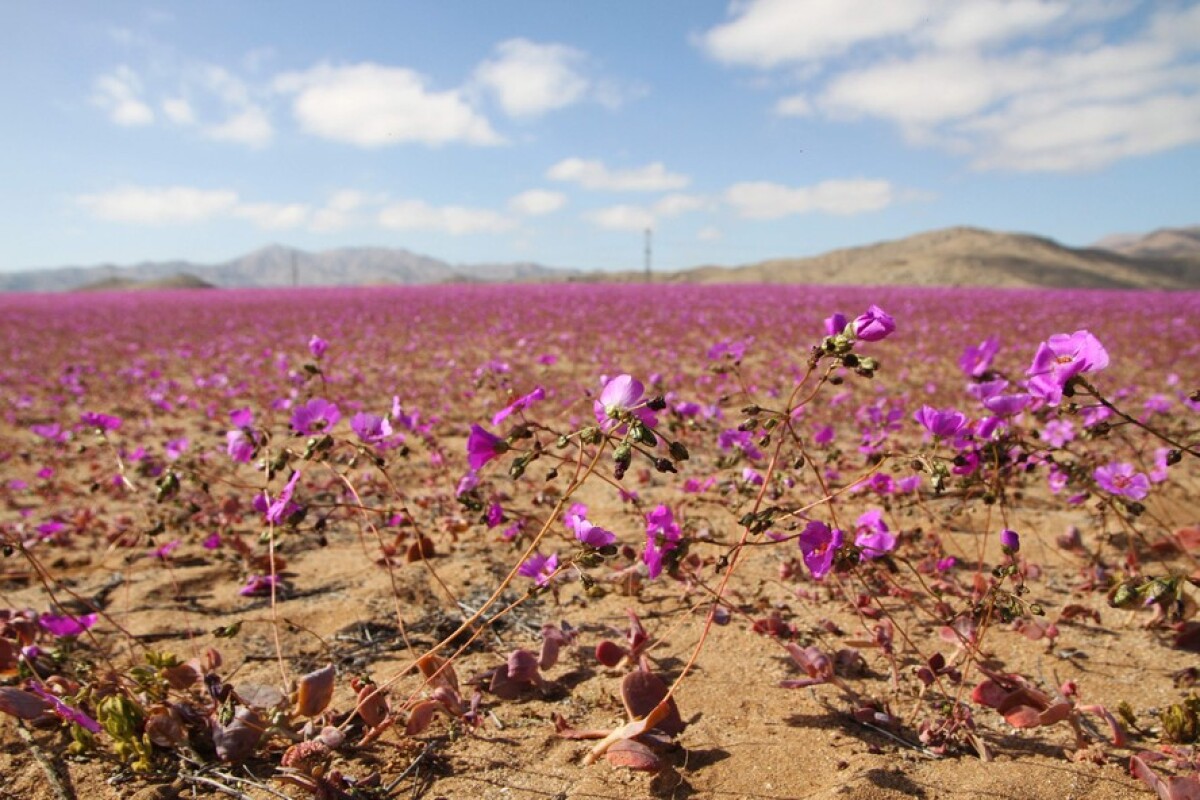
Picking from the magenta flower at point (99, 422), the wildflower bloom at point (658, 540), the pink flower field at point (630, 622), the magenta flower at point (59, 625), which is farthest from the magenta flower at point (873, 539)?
the magenta flower at point (99, 422)

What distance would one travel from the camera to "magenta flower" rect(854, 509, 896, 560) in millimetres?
1428

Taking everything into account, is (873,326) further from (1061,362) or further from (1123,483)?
(1123,483)

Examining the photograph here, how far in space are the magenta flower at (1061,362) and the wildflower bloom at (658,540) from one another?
79 centimetres

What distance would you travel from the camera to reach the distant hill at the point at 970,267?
39.1 metres

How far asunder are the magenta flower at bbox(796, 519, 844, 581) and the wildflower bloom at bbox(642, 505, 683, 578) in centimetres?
26

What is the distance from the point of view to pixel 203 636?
2232mm

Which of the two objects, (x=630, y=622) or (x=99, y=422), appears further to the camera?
(x=99, y=422)

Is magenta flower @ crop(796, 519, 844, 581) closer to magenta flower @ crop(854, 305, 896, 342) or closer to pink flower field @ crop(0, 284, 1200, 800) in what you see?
pink flower field @ crop(0, 284, 1200, 800)

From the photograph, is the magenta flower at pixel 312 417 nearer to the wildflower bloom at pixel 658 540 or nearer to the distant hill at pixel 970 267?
the wildflower bloom at pixel 658 540

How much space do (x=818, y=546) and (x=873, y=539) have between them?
389mm

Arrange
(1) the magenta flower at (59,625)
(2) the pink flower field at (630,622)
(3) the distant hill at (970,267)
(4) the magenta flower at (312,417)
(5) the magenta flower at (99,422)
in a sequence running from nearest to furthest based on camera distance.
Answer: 1. (2) the pink flower field at (630,622)
2. (4) the magenta flower at (312,417)
3. (1) the magenta flower at (59,625)
4. (5) the magenta flower at (99,422)
5. (3) the distant hill at (970,267)

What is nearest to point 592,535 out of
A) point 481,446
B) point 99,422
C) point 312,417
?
point 481,446

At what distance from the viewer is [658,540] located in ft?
4.76

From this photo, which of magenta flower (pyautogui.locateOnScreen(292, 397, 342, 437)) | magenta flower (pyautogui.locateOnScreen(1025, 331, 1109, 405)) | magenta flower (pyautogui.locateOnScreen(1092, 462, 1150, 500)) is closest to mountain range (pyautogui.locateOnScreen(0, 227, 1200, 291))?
magenta flower (pyautogui.locateOnScreen(1092, 462, 1150, 500))
